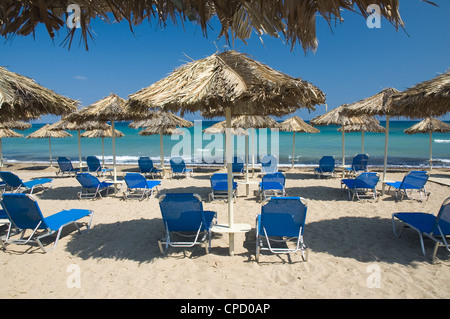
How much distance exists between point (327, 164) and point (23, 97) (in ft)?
28.6

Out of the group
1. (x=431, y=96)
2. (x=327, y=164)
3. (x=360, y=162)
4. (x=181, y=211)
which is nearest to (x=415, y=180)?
(x=431, y=96)

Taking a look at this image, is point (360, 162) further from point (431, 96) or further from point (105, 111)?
point (105, 111)

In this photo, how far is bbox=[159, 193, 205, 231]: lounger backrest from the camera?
10.6 feet

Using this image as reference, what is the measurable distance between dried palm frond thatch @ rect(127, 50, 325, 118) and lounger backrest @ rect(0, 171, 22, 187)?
5544 mm

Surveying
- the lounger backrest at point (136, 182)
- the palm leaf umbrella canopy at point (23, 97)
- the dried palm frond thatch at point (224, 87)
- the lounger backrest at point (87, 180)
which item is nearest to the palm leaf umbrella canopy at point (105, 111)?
the lounger backrest at point (87, 180)

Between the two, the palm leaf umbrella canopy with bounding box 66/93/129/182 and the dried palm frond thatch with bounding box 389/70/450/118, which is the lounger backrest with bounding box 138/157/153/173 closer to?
the palm leaf umbrella canopy with bounding box 66/93/129/182

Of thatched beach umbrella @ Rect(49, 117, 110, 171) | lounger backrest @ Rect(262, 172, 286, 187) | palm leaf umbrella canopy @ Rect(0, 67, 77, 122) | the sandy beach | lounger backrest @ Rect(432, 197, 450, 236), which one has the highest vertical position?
thatched beach umbrella @ Rect(49, 117, 110, 171)

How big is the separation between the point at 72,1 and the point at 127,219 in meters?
3.82

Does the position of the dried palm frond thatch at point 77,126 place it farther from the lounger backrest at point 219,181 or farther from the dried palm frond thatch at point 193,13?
the dried palm frond thatch at point 193,13

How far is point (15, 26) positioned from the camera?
2.01m

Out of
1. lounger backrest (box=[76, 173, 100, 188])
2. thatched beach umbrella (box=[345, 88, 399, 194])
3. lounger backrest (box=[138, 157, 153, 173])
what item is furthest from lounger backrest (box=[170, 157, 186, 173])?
thatched beach umbrella (box=[345, 88, 399, 194])
